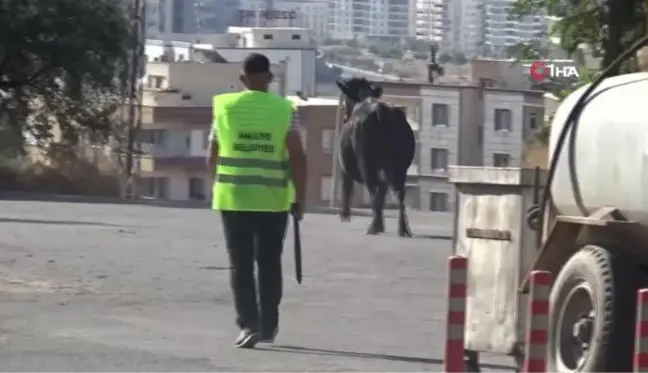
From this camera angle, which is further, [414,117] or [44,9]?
[414,117]

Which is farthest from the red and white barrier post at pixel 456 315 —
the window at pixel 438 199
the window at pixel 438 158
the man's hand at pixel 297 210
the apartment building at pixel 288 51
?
the apartment building at pixel 288 51

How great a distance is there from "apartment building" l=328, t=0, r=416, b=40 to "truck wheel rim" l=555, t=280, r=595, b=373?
6556 inches

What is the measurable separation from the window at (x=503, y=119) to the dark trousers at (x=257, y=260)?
3189 inches

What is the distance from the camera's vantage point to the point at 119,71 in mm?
51969

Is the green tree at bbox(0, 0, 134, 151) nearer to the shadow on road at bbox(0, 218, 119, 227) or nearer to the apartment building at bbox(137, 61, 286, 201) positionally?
the shadow on road at bbox(0, 218, 119, 227)

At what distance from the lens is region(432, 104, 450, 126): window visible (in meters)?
97.9

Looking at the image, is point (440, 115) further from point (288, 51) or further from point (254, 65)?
point (254, 65)

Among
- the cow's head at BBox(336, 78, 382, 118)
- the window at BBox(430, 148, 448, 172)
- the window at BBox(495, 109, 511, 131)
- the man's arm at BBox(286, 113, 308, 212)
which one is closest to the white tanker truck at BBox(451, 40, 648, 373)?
the man's arm at BBox(286, 113, 308, 212)

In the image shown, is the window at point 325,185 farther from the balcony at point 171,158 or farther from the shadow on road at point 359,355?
the shadow on road at point 359,355

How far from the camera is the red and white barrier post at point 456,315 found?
9805mm

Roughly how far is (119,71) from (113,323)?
129 ft

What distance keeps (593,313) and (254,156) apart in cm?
330

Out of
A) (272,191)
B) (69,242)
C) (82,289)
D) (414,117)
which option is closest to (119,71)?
(69,242)

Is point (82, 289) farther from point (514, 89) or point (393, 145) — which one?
Answer: point (514, 89)
